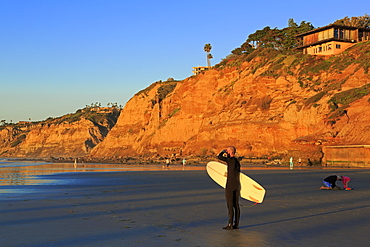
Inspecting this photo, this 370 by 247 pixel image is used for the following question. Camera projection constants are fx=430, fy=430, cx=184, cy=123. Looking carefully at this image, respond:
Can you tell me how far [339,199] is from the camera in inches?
555

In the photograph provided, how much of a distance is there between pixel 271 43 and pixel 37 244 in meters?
87.5

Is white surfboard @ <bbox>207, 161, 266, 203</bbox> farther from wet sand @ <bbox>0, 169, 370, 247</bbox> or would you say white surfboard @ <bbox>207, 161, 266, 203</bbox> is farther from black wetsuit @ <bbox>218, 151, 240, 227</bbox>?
wet sand @ <bbox>0, 169, 370, 247</bbox>

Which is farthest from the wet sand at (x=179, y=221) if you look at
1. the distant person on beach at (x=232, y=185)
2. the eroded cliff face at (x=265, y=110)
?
the eroded cliff face at (x=265, y=110)

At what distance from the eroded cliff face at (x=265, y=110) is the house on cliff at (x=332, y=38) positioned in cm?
476

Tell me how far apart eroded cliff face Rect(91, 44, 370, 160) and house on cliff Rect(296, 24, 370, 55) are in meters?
4.76

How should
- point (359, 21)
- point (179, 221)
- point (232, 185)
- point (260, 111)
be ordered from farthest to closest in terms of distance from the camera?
point (359, 21)
point (260, 111)
point (179, 221)
point (232, 185)

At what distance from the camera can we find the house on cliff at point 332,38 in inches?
2603

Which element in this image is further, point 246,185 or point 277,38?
point 277,38

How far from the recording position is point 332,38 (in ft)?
215

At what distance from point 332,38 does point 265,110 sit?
1585 centimetres

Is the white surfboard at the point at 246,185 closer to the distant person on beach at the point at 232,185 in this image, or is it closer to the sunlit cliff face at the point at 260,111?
the distant person on beach at the point at 232,185

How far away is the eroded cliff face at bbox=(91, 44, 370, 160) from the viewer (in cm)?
4697

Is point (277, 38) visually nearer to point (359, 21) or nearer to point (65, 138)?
point (359, 21)

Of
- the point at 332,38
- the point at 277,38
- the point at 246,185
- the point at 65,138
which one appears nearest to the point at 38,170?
the point at 246,185
